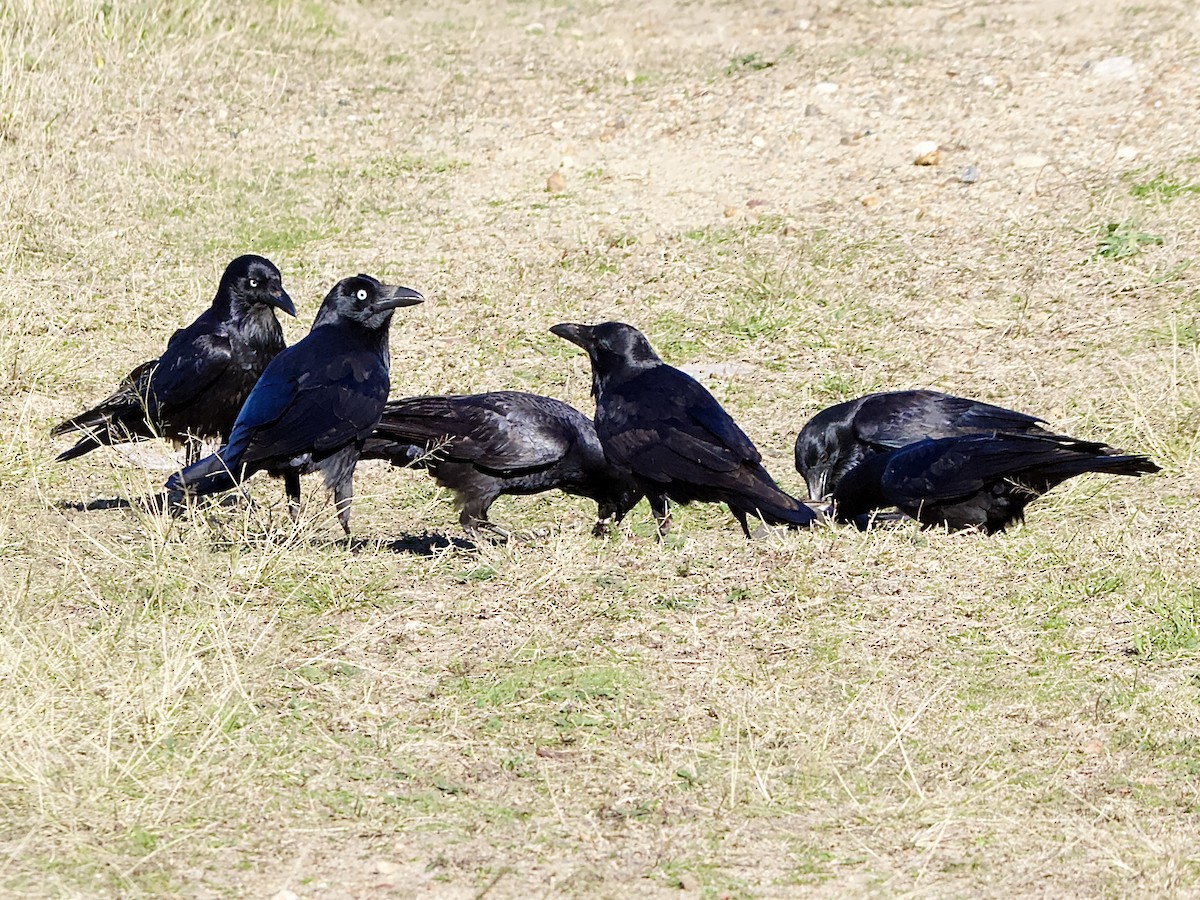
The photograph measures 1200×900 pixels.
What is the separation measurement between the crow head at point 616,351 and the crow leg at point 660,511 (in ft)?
2.02

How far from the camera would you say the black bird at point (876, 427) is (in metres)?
6.65

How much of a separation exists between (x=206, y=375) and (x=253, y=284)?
1.58 feet

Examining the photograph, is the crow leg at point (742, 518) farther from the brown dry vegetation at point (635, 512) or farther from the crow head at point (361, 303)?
the crow head at point (361, 303)

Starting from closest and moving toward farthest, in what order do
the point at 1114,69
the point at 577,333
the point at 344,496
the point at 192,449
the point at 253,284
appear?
1. the point at 344,496
2. the point at 253,284
3. the point at 192,449
4. the point at 577,333
5. the point at 1114,69

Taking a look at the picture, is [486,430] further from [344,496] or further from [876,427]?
[876,427]

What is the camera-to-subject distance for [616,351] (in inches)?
269

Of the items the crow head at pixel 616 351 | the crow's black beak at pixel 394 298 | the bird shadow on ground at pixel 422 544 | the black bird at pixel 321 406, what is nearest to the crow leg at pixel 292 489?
the black bird at pixel 321 406

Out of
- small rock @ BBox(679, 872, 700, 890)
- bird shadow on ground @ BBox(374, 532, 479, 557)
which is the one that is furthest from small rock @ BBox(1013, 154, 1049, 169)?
small rock @ BBox(679, 872, 700, 890)

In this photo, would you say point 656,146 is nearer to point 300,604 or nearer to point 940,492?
point 940,492

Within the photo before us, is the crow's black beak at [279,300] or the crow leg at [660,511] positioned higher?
the crow's black beak at [279,300]

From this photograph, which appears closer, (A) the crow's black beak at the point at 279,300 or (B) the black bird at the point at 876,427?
(B) the black bird at the point at 876,427

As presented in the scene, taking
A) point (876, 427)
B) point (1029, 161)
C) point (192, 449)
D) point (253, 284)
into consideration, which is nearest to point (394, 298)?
point (253, 284)

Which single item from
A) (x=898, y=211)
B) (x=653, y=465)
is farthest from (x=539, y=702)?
(x=898, y=211)

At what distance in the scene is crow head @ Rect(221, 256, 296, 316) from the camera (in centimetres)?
676
